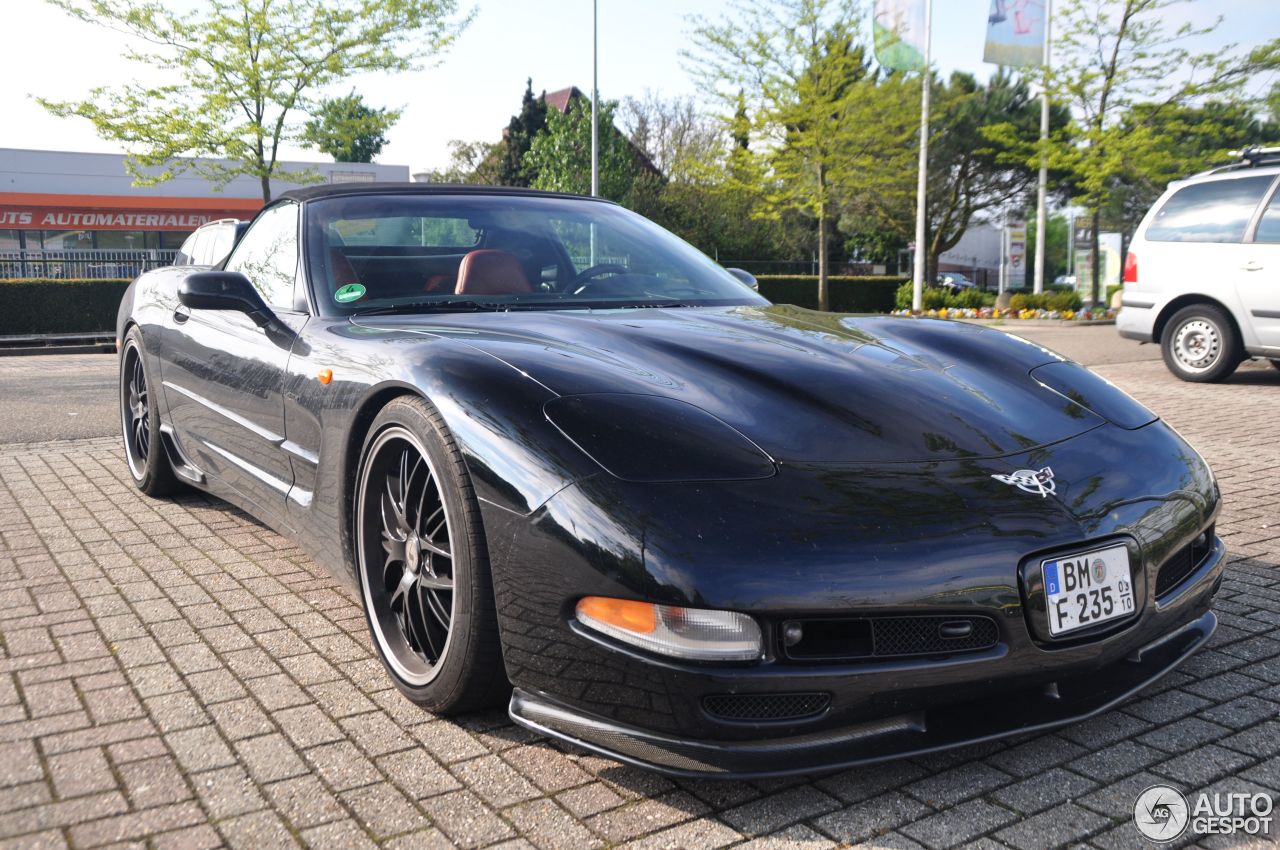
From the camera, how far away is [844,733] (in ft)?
6.88

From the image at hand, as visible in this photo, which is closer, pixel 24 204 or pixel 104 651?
pixel 104 651

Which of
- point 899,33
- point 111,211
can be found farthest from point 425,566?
point 111,211

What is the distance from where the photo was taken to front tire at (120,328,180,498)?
16.7ft

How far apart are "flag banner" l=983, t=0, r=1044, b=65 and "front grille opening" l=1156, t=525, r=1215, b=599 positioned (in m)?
24.9

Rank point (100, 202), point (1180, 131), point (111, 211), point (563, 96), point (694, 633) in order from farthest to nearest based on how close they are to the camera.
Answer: point (563, 96) < point (111, 211) < point (100, 202) < point (1180, 131) < point (694, 633)

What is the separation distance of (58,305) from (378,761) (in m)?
20.5

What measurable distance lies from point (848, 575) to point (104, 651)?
2252 mm

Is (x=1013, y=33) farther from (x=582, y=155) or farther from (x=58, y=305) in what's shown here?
(x=58, y=305)

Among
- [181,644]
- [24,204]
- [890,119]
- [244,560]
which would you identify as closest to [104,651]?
[181,644]

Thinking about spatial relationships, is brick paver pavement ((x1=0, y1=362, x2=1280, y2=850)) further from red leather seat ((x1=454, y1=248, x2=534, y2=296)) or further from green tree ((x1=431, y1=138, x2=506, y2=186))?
green tree ((x1=431, y1=138, x2=506, y2=186))

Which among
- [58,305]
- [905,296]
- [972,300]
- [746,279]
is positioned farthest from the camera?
[905,296]

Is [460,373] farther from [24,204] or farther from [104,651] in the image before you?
[24,204]

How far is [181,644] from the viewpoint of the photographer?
10.6 feet

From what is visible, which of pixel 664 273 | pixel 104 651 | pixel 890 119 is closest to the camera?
pixel 104 651
